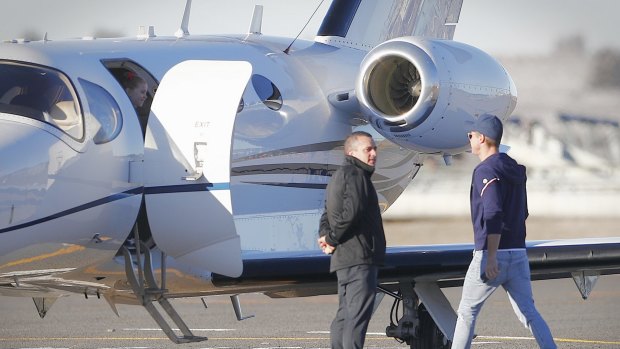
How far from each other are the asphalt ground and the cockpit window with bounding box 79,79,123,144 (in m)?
4.03

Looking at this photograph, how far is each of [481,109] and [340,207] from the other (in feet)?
10.7

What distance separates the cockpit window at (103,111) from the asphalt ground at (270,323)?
4.03 metres

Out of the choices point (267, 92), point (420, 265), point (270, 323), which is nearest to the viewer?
point (420, 265)

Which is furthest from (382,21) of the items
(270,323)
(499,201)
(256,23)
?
(499,201)

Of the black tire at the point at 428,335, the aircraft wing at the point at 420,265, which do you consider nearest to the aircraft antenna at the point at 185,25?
the aircraft wing at the point at 420,265

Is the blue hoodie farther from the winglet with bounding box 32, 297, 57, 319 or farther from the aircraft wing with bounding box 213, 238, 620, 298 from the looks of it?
the winglet with bounding box 32, 297, 57, 319

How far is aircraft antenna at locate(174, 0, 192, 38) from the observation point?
12.6 metres

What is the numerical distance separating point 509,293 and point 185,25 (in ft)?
15.1

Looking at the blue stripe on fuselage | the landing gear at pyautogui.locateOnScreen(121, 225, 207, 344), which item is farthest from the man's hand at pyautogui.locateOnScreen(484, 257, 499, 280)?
the blue stripe on fuselage

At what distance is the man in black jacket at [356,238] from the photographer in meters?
9.38

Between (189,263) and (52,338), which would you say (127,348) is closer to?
(52,338)

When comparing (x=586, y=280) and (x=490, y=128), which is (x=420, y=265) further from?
(x=490, y=128)

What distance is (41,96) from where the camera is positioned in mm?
10195

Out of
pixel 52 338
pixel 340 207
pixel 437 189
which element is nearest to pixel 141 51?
pixel 340 207
